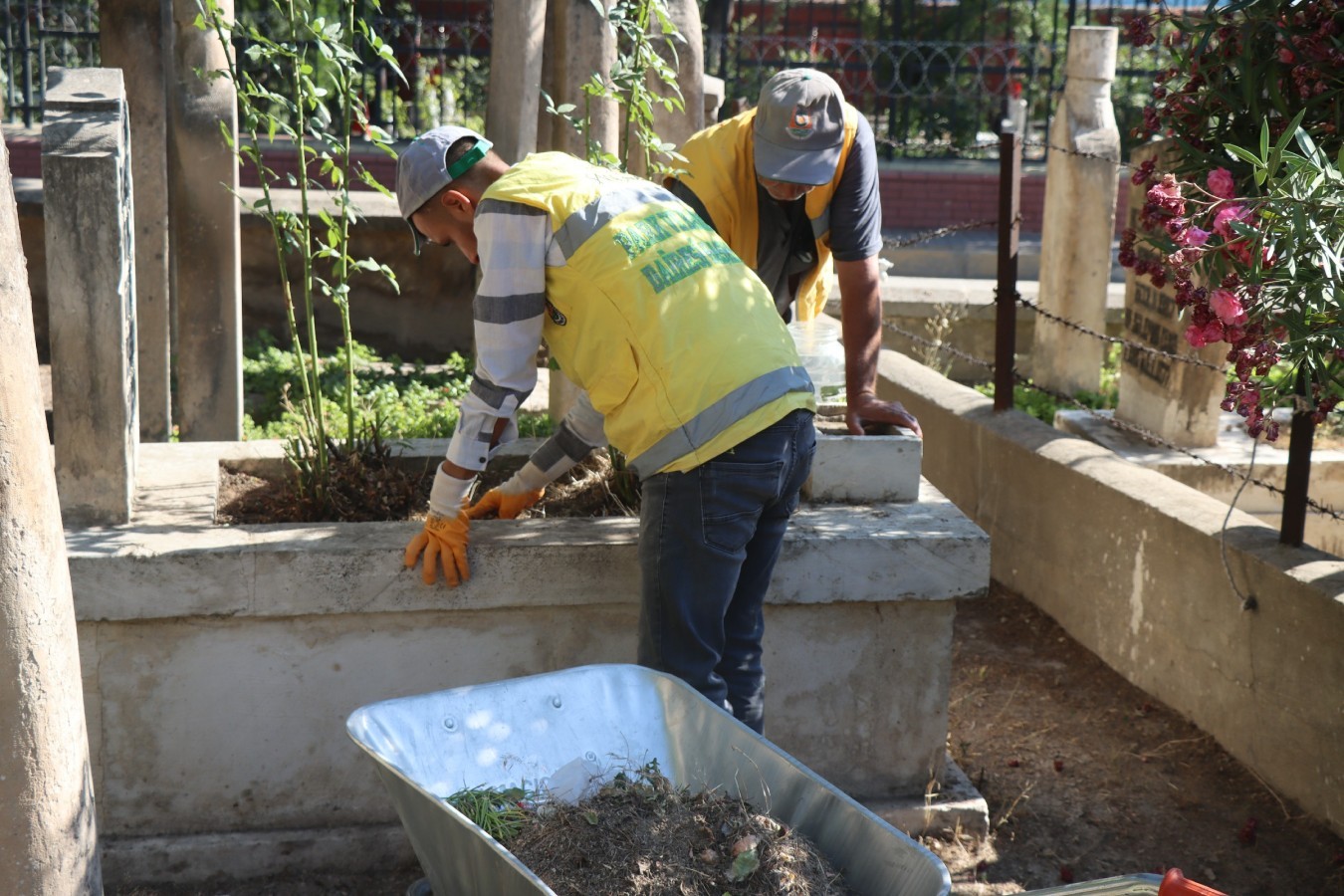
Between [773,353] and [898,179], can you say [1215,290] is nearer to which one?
[773,353]

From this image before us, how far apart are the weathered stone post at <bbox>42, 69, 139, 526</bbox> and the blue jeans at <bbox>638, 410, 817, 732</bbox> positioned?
Result: 1344 millimetres

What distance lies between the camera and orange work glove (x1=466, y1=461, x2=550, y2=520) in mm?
3273

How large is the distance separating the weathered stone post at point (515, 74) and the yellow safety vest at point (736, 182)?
2098 mm

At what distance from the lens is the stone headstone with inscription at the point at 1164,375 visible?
18.6 feet

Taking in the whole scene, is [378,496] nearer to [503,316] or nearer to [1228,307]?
[503,316]

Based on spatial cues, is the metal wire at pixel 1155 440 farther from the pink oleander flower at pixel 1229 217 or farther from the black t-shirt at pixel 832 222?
the pink oleander flower at pixel 1229 217

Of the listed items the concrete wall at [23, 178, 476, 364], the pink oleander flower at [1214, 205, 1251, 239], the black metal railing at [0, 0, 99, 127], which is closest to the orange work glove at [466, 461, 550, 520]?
the pink oleander flower at [1214, 205, 1251, 239]

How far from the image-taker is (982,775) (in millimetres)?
3822

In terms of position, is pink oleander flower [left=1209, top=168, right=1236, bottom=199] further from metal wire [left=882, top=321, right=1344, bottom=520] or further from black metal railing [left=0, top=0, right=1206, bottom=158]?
black metal railing [left=0, top=0, right=1206, bottom=158]

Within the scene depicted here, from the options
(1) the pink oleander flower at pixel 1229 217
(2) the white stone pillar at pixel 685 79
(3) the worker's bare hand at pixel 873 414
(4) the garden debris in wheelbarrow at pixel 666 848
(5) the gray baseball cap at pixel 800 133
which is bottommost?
(4) the garden debris in wheelbarrow at pixel 666 848

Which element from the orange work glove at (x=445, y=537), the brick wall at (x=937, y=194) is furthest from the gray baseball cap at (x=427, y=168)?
the brick wall at (x=937, y=194)

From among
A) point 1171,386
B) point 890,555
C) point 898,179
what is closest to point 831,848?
point 890,555

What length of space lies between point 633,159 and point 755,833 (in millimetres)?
3084

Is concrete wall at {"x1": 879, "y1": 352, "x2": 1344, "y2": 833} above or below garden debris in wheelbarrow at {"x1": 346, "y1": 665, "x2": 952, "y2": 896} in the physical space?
below
